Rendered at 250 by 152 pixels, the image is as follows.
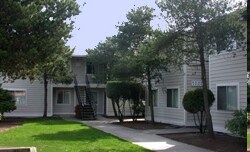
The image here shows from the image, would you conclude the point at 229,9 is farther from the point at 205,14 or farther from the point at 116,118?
the point at 116,118

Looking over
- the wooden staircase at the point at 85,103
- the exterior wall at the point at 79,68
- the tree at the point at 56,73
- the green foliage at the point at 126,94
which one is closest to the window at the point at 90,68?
the exterior wall at the point at 79,68

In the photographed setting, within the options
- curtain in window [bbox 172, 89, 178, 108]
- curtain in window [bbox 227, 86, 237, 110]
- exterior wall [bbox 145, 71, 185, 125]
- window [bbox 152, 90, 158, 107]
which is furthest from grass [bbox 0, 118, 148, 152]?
window [bbox 152, 90, 158, 107]

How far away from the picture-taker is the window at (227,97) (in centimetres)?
1573

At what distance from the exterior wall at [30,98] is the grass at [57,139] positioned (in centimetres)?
43

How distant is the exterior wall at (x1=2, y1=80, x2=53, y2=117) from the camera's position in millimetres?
16906

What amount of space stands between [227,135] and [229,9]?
4744mm

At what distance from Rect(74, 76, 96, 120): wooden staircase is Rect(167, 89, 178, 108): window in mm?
4086

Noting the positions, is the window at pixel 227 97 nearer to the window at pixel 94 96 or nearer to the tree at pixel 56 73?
the tree at pixel 56 73

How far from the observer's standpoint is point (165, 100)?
77.0 feet

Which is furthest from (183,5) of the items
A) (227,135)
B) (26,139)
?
(26,139)

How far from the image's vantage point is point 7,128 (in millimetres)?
17531

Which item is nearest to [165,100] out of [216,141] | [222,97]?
[222,97]

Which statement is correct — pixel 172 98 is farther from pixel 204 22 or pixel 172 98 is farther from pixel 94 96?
pixel 204 22

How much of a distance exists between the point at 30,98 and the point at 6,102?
1.52 meters
